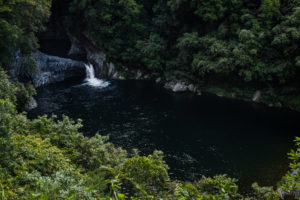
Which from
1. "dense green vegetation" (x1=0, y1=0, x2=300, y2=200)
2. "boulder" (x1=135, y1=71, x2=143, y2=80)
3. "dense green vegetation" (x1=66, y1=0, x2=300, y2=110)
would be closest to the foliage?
"dense green vegetation" (x1=0, y1=0, x2=300, y2=200)

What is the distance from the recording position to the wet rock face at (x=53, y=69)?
40.5 metres

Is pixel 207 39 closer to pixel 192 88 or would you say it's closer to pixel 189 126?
pixel 192 88

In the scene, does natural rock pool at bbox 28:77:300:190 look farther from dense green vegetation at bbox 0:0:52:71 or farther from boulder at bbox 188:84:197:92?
dense green vegetation at bbox 0:0:52:71

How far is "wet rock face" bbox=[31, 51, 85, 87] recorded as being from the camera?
40.5 meters

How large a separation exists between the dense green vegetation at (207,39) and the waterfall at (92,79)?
444 centimetres

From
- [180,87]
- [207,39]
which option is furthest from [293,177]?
[207,39]

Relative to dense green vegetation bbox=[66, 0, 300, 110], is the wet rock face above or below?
below

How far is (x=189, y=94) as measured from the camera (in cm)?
3753

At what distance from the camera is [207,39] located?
121 ft

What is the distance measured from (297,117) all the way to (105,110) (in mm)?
21470

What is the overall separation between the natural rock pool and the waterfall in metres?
2.31

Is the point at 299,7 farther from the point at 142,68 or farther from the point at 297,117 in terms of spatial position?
the point at 142,68

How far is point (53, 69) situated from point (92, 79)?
6.34 metres

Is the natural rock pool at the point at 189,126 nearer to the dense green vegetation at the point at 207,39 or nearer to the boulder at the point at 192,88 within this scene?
the boulder at the point at 192,88
